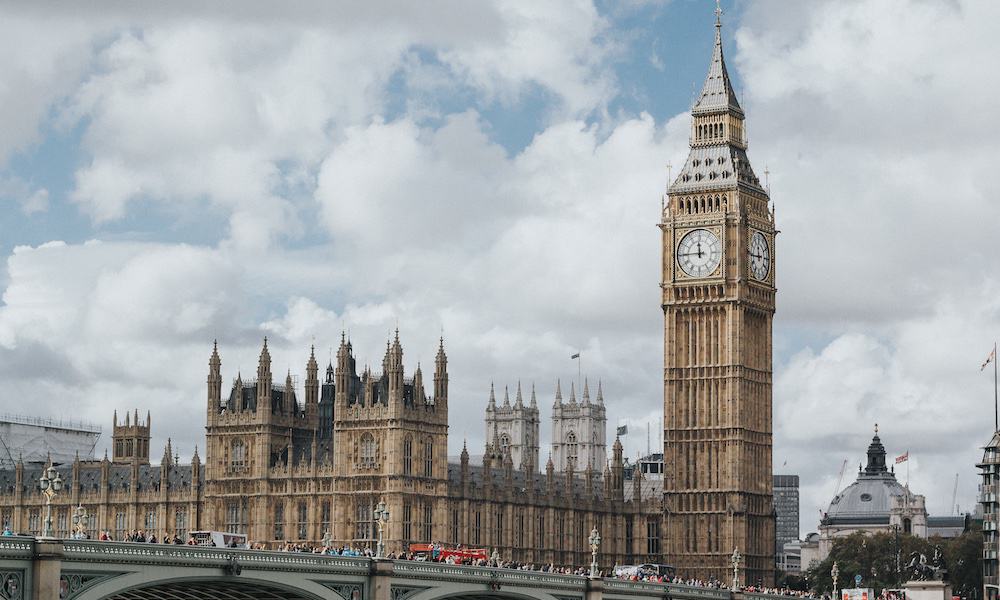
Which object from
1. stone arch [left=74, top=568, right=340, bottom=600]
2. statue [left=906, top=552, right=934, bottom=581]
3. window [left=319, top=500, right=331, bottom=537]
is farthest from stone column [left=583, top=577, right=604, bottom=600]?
statue [left=906, top=552, right=934, bottom=581]

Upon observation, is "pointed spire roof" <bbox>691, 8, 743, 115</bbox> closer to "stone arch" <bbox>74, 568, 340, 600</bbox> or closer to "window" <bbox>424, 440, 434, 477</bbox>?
"window" <bbox>424, 440, 434, 477</bbox>

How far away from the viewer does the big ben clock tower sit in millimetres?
167125

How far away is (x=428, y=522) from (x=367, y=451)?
6571 millimetres

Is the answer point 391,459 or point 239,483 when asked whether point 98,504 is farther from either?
point 391,459

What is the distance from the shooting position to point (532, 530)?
16488cm

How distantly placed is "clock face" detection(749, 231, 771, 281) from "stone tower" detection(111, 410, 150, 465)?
188 feet

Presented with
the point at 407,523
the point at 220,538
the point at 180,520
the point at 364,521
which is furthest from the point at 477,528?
the point at 220,538

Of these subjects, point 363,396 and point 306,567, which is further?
point 363,396

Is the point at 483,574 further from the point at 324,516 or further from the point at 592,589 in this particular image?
the point at 324,516

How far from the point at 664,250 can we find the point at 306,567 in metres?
87.9

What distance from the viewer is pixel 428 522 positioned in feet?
499

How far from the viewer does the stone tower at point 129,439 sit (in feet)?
626

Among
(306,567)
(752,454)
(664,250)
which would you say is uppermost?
(664,250)

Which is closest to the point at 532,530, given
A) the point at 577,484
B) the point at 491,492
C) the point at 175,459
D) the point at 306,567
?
the point at 491,492
